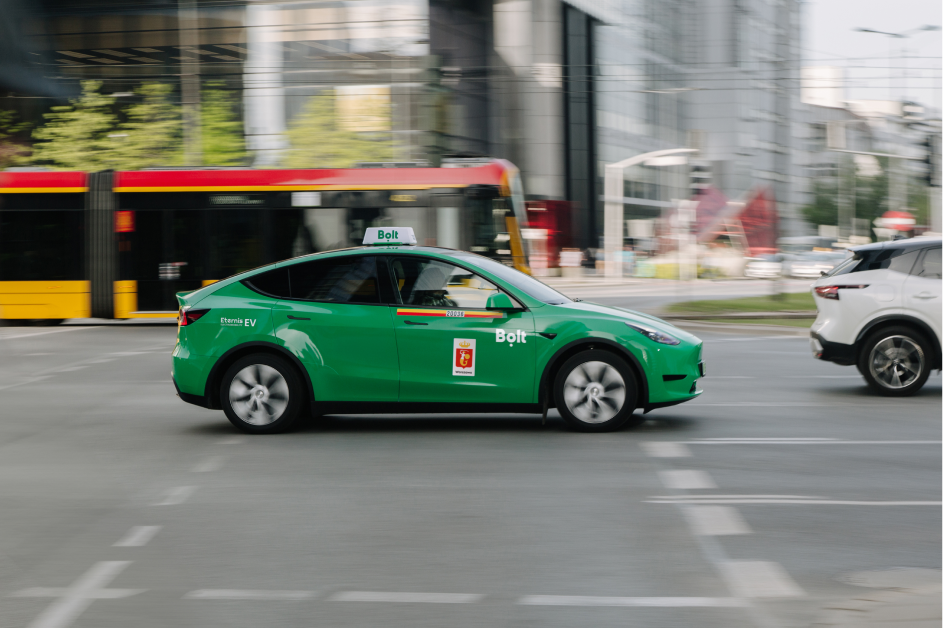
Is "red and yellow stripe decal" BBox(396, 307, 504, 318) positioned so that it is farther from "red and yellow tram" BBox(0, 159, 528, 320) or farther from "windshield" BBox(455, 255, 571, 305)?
"red and yellow tram" BBox(0, 159, 528, 320)

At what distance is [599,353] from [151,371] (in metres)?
7.44

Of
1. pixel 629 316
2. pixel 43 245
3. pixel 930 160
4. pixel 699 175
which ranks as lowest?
pixel 629 316

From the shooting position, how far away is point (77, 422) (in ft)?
31.4

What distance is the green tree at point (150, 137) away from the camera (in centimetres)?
3806

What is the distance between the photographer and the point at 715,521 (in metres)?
5.62

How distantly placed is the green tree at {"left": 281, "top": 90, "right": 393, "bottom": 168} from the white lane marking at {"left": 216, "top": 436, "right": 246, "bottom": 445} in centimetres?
2897

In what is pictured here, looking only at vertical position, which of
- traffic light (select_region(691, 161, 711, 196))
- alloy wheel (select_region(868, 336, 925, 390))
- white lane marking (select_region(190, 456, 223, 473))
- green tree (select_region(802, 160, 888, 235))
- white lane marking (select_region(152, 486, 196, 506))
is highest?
green tree (select_region(802, 160, 888, 235))

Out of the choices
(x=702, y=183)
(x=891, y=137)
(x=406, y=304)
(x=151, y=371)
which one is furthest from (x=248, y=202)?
(x=891, y=137)

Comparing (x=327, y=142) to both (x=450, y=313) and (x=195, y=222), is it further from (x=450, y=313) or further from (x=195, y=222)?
(x=450, y=313)

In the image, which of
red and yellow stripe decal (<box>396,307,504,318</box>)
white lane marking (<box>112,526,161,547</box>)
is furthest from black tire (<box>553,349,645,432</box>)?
white lane marking (<box>112,526,161,547</box>)

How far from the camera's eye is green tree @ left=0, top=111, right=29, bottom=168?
39969 millimetres

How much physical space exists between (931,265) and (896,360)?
0.99 metres

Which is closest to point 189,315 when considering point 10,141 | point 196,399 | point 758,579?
point 196,399

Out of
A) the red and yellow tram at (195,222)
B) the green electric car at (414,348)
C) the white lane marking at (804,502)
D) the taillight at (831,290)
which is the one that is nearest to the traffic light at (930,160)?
the red and yellow tram at (195,222)
